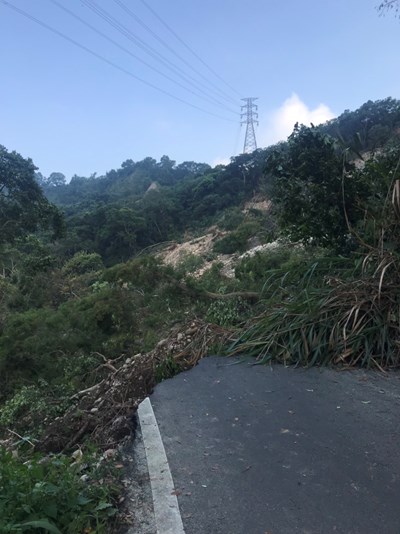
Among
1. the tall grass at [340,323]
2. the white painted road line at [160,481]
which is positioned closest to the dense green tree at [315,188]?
the tall grass at [340,323]

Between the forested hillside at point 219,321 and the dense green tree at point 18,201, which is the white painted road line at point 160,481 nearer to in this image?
the forested hillside at point 219,321

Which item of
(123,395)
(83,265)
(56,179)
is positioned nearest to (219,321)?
(123,395)

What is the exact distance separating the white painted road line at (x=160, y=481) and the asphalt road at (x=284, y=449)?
0.05 metres

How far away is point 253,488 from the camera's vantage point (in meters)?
2.71

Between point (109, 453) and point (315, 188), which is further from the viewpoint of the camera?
point (315, 188)

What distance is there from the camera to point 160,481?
112 inches

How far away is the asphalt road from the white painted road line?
0.05 meters

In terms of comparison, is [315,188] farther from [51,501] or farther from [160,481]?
[51,501]

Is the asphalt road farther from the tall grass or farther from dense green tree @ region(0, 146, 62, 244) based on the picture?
dense green tree @ region(0, 146, 62, 244)

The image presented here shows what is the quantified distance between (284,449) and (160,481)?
0.82 m

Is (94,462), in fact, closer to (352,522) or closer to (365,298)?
(352,522)

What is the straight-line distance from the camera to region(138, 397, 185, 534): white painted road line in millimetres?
2475

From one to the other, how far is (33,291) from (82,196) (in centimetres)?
5694

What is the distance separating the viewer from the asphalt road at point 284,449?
2.46 meters
